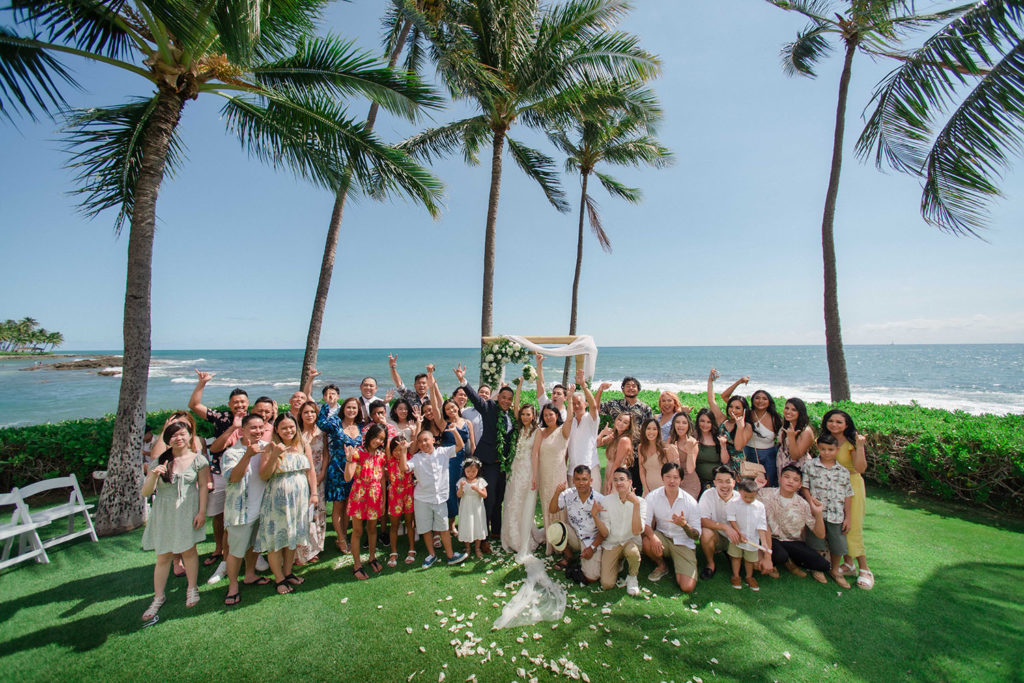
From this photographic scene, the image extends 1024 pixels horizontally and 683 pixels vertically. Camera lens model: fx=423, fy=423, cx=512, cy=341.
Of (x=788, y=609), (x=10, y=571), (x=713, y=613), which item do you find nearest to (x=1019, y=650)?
(x=788, y=609)

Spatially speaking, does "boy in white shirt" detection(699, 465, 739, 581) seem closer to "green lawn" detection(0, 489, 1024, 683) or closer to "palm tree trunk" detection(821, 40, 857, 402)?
"green lawn" detection(0, 489, 1024, 683)

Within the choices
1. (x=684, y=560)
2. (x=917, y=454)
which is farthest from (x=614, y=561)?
(x=917, y=454)

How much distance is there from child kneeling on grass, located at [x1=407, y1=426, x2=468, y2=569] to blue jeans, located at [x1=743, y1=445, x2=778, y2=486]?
4.03m

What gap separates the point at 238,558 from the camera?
4523 mm

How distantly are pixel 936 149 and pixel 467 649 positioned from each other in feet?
21.8

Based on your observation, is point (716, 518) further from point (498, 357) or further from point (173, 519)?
point (173, 519)

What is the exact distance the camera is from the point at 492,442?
5879 mm

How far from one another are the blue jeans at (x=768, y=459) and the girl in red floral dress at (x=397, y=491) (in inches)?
176

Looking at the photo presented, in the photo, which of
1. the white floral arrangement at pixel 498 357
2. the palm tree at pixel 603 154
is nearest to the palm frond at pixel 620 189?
the palm tree at pixel 603 154

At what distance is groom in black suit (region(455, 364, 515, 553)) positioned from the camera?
584 cm

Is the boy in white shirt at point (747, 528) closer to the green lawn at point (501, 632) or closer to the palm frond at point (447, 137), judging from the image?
the green lawn at point (501, 632)

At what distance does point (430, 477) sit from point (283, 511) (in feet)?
5.36

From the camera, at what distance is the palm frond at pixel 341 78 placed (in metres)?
6.95

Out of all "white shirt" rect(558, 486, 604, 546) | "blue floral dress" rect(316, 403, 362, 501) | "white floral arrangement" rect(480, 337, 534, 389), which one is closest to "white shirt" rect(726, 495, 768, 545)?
"white shirt" rect(558, 486, 604, 546)
